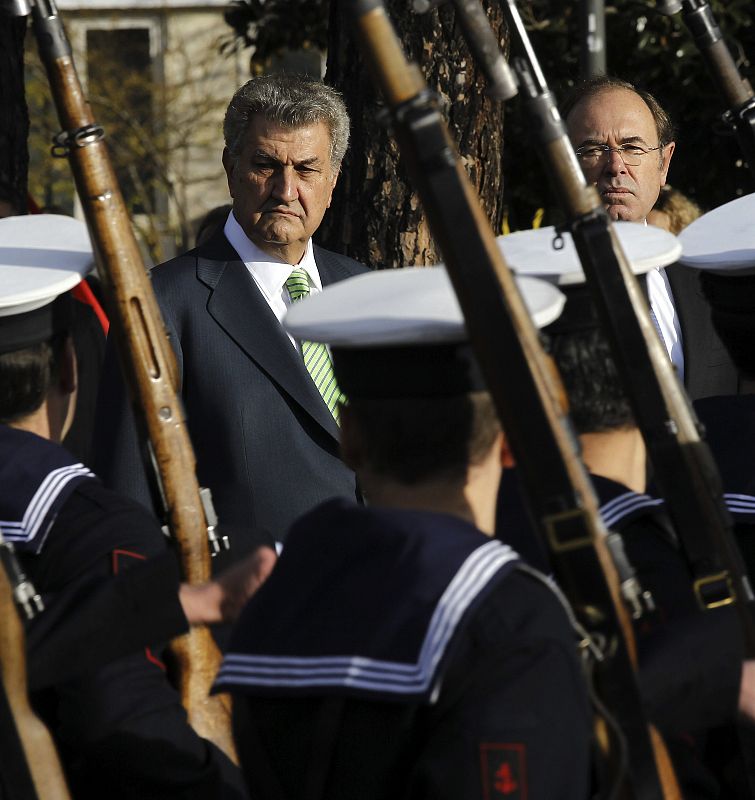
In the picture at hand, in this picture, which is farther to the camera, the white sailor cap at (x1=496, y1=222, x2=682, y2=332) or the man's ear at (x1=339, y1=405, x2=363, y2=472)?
the white sailor cap at (x1=496, y1=222, x2=682, y2=332)

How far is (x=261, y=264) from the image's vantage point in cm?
430

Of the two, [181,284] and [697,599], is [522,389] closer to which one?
[697,599]

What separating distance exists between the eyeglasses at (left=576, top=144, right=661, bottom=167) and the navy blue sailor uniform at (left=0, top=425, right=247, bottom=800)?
8.32 ft

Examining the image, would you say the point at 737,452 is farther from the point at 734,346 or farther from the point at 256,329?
the point at 256,329

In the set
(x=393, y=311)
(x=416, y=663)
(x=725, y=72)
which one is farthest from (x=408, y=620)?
(x=725, y=72)

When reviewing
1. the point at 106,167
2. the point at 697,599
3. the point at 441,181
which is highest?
the point at 106,167

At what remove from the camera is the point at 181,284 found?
413 cm

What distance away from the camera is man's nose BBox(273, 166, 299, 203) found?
429 cm

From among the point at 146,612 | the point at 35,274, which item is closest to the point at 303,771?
the point at 146,612

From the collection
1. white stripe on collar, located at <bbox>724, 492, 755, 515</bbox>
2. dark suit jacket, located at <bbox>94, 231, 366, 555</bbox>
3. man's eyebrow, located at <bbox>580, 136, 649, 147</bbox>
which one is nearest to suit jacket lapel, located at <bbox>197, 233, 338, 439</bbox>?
dark suit jacket, located at <bbox>94, 231, 366, 555</bbox>

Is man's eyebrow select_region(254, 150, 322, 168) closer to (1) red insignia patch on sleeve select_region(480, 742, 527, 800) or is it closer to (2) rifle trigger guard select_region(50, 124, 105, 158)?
(2) rifle trigger guard select_region(50, 124, 105, 158)

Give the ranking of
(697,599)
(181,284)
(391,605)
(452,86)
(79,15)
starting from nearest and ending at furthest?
(391,605) → (697,599) → (181,284) → (452,86) → (79,15)

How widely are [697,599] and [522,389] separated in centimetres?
57

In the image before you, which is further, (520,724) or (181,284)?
(181,284)
